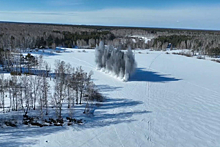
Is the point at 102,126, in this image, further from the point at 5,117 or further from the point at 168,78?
the point at 168,78

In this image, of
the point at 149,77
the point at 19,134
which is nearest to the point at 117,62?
the point at 149,77

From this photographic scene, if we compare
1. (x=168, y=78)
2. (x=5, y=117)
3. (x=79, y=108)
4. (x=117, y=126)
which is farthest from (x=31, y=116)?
(x=168, y=78)

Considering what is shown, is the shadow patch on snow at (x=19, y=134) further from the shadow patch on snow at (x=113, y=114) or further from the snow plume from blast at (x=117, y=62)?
the snow plume from blast at (x=117, y=62)

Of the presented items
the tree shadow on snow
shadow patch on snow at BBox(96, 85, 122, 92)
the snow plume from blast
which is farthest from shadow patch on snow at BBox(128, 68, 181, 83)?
the tree shadow on snow

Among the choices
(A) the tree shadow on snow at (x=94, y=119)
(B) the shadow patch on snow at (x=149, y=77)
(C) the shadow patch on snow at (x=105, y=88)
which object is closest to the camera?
(A) the tree shadow on snow at (x=94, y=119)

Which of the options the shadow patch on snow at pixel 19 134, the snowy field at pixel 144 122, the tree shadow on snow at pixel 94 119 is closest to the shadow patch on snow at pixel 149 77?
the snowy field at pixel 144 122

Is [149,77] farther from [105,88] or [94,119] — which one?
[94,119]

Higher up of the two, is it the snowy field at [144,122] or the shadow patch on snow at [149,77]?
the shadow patch on snow at [149,77]

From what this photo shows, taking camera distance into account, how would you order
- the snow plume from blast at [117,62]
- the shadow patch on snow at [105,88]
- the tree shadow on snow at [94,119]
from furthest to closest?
the snow plume from blast at [117,62] → the shadow patch on snow at [105,88] → the tree shadow on snow at [94,119]
